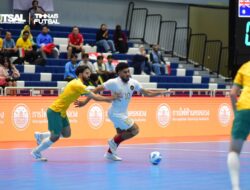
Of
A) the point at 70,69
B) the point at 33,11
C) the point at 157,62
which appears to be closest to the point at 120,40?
the point at 157,62

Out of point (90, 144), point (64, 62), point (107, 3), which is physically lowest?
point (90, 144)

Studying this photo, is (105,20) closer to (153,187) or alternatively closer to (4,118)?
(4,118)

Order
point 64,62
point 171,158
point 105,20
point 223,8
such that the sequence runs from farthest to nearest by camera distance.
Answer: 1. point 223,8
2. point 105,20
3. point 64,62
4. point 171,158

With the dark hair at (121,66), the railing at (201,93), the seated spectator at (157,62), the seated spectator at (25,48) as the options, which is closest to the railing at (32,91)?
the seated spectator at (25,48)

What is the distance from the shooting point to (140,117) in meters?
21.6

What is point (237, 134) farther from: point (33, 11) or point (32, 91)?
point (33, 11)

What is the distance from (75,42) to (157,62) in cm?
420

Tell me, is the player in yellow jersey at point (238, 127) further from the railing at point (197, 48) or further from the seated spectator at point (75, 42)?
the railing at point (197, 48)

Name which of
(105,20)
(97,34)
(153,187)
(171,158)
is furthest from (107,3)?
(153,187)

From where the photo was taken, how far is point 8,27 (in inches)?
1054

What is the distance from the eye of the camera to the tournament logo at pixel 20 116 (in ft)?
62.8

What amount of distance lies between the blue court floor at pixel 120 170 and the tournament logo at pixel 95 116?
3481mm

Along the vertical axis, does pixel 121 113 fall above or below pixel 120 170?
above

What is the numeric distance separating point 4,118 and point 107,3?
1412cm
